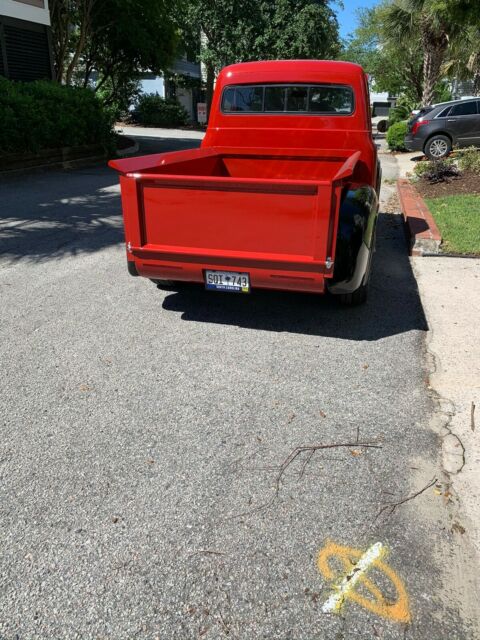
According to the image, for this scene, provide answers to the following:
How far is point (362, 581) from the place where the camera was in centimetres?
207

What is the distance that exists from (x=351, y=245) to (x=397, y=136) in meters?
16.4

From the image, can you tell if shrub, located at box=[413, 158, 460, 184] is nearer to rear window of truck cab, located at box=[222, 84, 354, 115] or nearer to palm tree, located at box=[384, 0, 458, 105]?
rear window of truck cab, located at box=[222, 84, 354, 115]

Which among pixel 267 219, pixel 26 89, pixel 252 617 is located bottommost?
pixel 252 617

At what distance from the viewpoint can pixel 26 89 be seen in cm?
1288

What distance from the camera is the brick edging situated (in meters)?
6.23

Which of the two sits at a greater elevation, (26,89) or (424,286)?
(26,89)

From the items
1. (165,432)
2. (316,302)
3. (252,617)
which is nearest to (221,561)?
(252,617)

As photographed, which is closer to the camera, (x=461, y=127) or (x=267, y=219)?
(x=267, y=219)

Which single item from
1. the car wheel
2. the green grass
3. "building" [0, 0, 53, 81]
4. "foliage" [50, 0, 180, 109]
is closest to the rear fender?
the green grass

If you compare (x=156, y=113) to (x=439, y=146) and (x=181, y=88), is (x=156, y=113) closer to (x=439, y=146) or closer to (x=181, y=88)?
(x=181, y=88)

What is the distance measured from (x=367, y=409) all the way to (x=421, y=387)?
0.51 meters

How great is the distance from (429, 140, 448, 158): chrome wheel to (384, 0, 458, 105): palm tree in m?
8.05

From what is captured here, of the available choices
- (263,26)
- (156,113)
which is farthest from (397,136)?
(156,113)

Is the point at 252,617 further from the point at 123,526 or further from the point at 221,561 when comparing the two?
the point at 123,526
